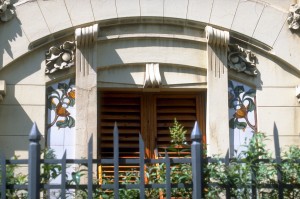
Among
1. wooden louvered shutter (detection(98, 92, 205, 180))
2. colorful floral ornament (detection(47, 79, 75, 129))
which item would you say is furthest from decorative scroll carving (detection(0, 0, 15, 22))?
wooden louvered shutter (detection(98, 92, 205, 180))

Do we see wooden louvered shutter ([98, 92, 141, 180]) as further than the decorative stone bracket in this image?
Yes

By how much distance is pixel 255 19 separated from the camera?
9.97 metres

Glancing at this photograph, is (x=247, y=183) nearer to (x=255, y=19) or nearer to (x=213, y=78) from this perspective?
(x=213, y=78)

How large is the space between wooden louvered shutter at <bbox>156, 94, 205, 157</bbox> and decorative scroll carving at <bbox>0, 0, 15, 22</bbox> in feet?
8.49

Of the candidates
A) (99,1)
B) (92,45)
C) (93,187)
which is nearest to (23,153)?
(92,45)

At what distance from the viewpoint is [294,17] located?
9.91 m

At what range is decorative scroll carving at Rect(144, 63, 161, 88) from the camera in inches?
374

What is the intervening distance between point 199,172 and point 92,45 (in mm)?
4009

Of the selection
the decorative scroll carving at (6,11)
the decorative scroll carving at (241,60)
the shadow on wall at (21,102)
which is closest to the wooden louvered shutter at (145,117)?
the decorative scroll carving at (241,60)

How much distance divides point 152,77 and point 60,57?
144cm

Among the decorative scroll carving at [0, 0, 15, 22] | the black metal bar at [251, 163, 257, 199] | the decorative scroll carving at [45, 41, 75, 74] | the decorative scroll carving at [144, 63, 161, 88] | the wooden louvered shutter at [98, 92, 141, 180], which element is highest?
the decorative scroll carving at [0, 0, 15, 22]

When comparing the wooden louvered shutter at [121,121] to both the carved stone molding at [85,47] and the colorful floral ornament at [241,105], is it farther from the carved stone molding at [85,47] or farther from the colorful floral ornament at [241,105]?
the colorful floral ornament at [241,105]

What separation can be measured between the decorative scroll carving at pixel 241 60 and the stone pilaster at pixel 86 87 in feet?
6.97

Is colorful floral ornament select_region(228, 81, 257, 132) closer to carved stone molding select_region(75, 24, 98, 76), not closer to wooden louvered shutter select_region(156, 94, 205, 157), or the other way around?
wooden louvered shutter select_region(156, 94, 205, 157)
